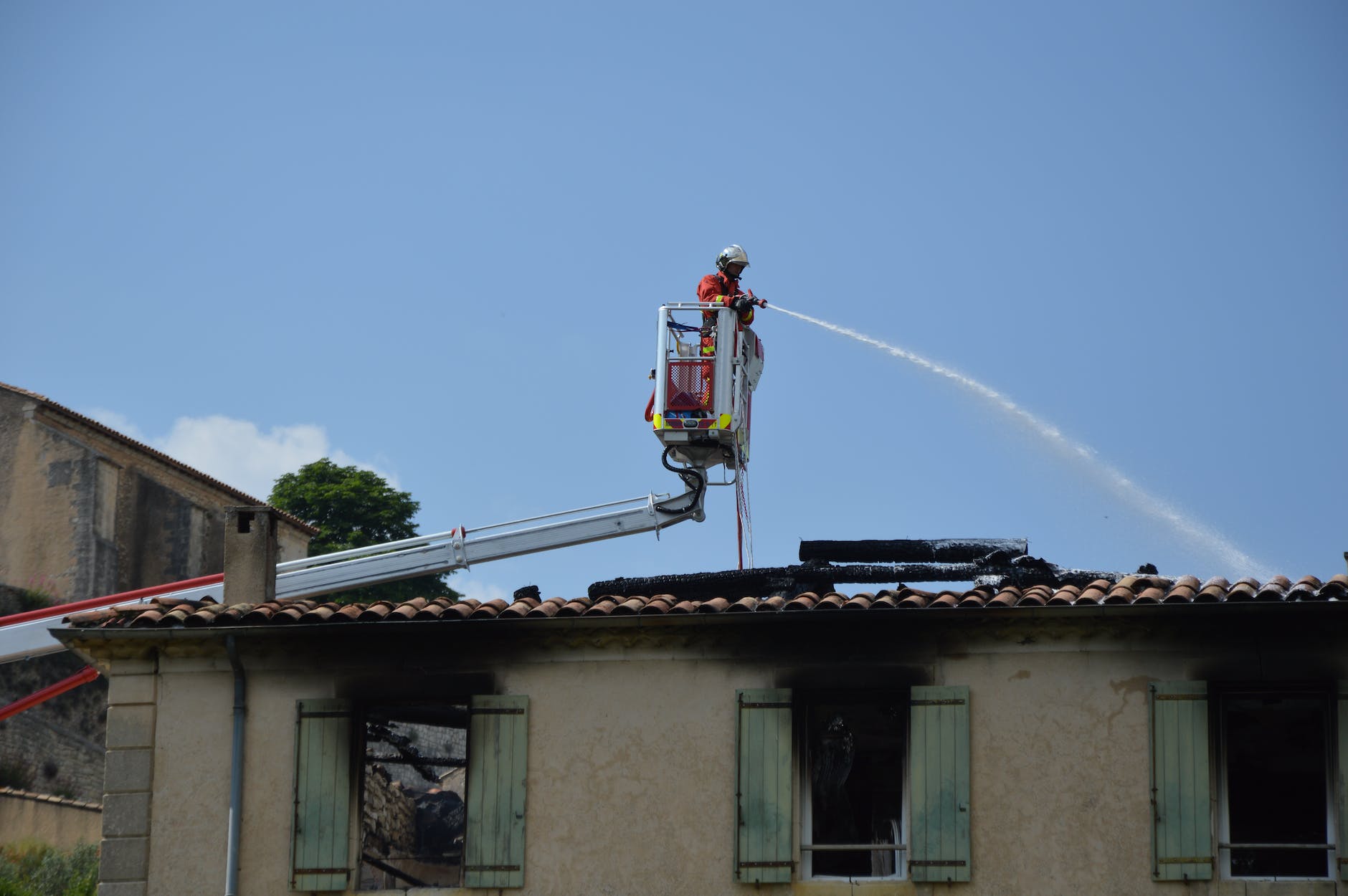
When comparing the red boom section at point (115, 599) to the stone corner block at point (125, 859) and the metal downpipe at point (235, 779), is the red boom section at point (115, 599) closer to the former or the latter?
the metal downpipe at point (235, 779)

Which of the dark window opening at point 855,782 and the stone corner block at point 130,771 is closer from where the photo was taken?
the dark window opening at point 855,782

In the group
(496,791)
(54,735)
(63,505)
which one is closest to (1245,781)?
(496,791)

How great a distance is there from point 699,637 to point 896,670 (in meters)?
1.65

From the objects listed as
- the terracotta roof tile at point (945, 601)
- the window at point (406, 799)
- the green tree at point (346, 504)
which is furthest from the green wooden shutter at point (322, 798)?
the green tree at point (346, 504)

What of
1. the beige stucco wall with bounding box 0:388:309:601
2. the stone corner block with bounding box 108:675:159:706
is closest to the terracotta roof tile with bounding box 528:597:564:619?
the stone corner block with bounding box 108:675:159:706

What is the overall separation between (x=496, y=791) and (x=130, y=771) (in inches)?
127

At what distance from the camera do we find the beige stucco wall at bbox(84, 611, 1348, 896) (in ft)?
A: 46.6

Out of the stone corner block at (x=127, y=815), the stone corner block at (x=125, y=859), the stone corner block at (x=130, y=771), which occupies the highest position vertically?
the stone corner block at (x=130, y=771)

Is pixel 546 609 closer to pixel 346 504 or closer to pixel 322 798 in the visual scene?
pixel 322 798

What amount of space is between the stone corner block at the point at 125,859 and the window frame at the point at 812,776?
5526 mm

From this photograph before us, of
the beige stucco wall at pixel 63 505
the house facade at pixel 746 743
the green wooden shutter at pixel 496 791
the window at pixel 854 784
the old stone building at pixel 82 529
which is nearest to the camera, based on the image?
the house facade at pixel 746 743

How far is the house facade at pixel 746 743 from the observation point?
14125 millimetres

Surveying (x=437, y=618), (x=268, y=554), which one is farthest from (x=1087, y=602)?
(x=268, y=554)

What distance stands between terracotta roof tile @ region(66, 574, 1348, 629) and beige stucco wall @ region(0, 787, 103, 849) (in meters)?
17.1
